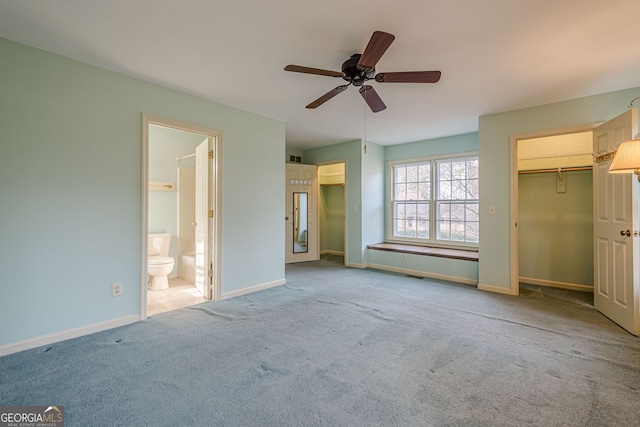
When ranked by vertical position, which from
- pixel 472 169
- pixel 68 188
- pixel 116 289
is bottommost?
pixel 116 289

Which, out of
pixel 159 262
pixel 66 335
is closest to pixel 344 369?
pixel 66 335

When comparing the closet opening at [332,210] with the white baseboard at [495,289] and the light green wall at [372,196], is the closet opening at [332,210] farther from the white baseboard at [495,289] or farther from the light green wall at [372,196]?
the white baseboard at [495,289]

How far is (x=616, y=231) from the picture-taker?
9.55 ft

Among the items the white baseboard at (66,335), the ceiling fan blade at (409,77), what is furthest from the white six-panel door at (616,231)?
the white baseboard at (66,335)

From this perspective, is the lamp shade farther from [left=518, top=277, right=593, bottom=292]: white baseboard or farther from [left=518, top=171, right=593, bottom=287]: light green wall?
[left=518, top=277, right=593, bottom=292]: white baseboard

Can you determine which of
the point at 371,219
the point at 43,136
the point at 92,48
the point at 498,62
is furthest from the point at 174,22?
the point at 371,219

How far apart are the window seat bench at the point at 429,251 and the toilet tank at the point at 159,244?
3.57 meters

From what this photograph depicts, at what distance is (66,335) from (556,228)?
6.16 meters

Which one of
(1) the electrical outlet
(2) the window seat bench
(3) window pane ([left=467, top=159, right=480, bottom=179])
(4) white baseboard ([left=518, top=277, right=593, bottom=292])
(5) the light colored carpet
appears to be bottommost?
(5) the light colored carpet

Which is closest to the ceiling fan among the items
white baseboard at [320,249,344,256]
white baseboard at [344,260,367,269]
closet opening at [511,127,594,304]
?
closet opening at [511,127,594,304]

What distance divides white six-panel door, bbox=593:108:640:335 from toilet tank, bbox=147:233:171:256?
5686 mm

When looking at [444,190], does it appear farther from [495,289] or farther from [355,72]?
[355,72]

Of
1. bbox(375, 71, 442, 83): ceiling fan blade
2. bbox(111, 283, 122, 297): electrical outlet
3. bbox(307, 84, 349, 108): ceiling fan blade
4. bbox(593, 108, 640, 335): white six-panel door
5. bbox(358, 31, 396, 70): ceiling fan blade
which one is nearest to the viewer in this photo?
bbox(358, 31, 396, 70): ceiling fan blade

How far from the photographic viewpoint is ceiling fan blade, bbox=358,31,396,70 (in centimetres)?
181
